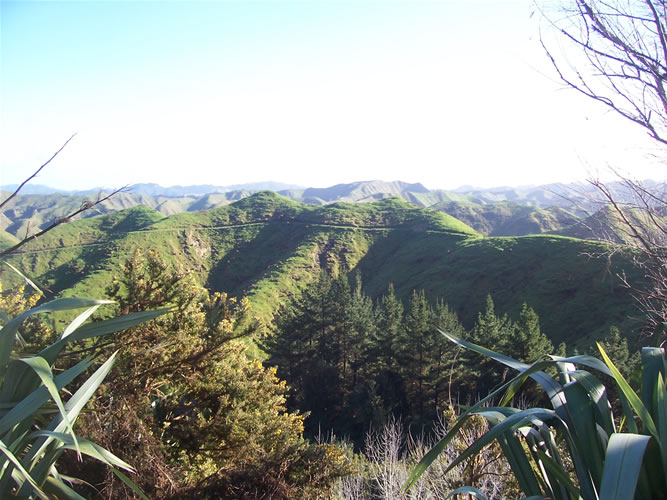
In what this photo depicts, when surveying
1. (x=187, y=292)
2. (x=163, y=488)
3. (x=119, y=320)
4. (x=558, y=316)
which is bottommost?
(x=558, y=316)

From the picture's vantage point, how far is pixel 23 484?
1953 millimetres

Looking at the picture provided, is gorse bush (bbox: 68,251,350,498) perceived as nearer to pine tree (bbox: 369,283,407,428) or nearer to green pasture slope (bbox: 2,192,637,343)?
pine tree (bbox: 369,283,407,428)

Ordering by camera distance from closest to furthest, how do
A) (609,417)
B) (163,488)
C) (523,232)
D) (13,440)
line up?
1. (609,417)
2. (13,440)
3. (163,488)
4. (523,232)

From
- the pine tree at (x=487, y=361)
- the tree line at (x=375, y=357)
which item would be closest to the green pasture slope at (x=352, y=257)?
the pine tree at (x=487, y=361)

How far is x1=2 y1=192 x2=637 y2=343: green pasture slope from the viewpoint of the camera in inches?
1922

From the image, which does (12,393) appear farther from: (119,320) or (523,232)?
(523,232)

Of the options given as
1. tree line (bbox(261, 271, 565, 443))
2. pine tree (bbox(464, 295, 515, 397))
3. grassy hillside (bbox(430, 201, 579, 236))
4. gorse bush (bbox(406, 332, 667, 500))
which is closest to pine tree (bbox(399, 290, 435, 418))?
tree line (bbox(261, 271, 565, 443))

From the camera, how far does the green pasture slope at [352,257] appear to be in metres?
48.8

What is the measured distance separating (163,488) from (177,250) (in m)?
89.2

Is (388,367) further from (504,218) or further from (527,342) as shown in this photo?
(504,218)

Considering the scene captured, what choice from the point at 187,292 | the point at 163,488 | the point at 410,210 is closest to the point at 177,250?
the point at 410,210

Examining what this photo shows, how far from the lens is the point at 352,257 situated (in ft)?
282

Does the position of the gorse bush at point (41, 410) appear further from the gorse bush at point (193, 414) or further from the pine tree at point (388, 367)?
the pine tree at point (388, 367)

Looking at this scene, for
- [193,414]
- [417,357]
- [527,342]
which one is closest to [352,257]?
[417,357]
